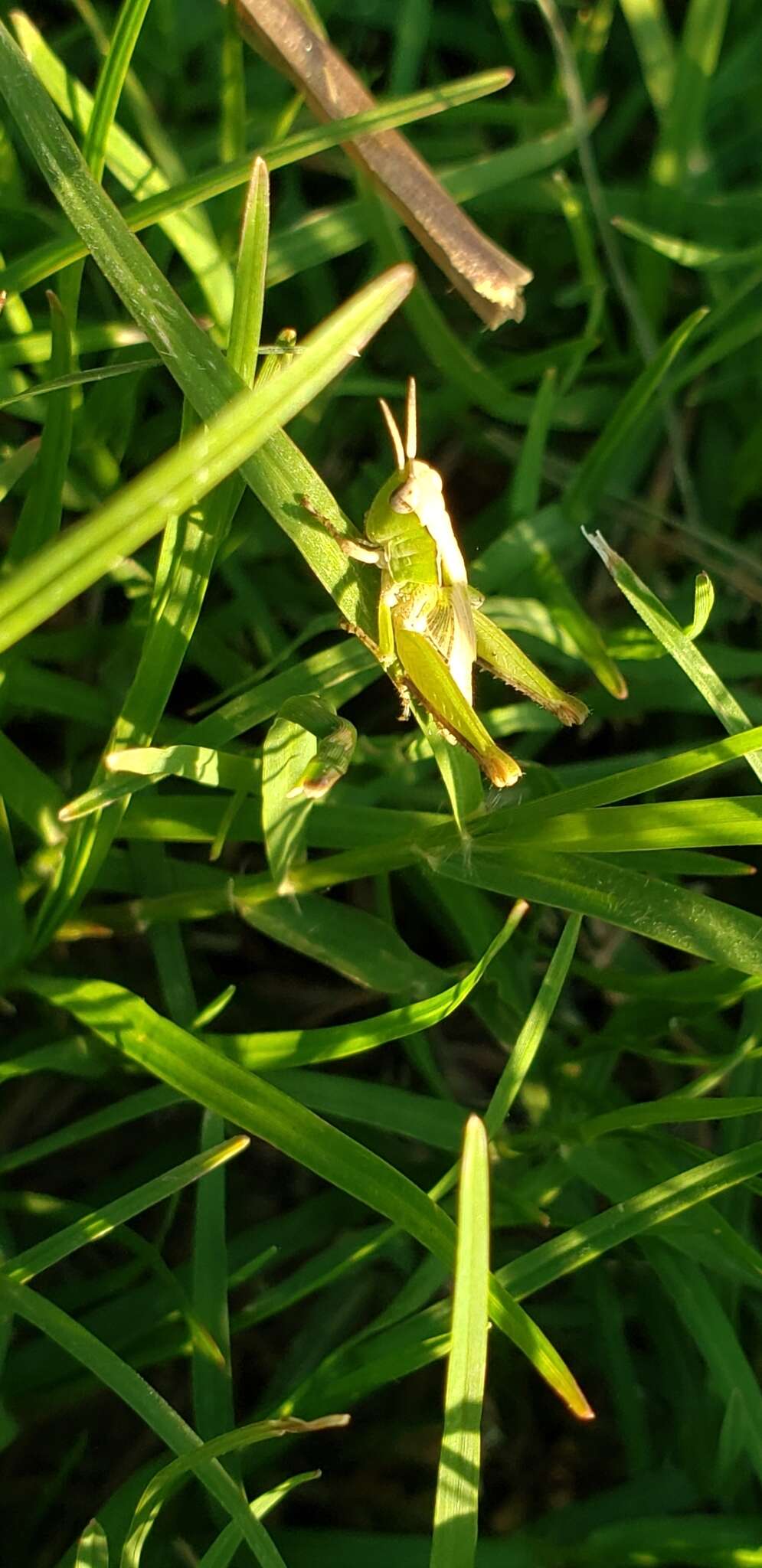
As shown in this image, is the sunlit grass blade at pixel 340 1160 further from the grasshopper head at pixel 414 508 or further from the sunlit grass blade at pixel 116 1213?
the grasshopper head at pixel 414 508

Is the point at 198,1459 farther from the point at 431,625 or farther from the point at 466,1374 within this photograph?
the point at 431,625

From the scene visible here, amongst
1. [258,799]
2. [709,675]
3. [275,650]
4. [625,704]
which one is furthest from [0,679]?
[625,704]

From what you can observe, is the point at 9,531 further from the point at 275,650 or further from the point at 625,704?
the point at 625,704

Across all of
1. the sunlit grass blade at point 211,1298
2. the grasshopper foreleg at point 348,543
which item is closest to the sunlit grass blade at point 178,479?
the grasshopper foreleg at point 348,543

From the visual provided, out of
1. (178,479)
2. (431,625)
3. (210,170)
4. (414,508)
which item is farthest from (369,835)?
(210,170)

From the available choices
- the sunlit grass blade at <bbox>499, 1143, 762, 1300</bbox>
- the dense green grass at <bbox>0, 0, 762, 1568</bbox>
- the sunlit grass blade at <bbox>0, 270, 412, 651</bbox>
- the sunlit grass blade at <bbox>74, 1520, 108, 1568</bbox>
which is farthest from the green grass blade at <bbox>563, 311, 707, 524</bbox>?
the sunlit grass blade at <bbox>74, 1520, 108, 1568</bbox>

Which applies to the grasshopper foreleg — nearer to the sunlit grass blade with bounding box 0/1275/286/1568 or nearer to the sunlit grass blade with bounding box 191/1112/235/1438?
the sunlit grass blade with bounding box 191/1112/235/1438
